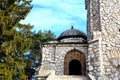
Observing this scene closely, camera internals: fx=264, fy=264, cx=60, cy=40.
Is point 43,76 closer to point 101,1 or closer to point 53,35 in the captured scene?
point 101,1

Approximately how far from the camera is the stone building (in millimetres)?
15750

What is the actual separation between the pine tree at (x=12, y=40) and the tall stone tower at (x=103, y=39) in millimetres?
4804

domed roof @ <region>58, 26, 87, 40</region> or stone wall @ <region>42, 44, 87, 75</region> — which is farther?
domed roof @ <region>58, 26, 87, 40</region>

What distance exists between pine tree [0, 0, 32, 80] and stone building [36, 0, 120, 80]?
463cm

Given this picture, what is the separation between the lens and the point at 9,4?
1317cm

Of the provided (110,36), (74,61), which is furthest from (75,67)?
(110,36)

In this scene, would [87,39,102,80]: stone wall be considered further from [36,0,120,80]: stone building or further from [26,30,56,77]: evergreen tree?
[26,30,56,77]: evergreen tree

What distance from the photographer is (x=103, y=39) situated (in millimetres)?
16656

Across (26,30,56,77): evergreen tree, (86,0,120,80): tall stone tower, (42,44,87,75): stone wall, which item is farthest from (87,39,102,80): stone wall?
(26,30,56,77): evergreen tree

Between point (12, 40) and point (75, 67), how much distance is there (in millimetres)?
8350

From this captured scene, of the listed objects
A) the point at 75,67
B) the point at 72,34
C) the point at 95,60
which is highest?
the point at 72,34

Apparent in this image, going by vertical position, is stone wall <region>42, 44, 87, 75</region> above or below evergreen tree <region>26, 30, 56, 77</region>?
below

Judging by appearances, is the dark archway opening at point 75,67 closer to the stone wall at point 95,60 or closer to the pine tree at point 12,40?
the stone wall at point 95,60

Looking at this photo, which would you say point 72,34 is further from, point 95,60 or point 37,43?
point 37,43
